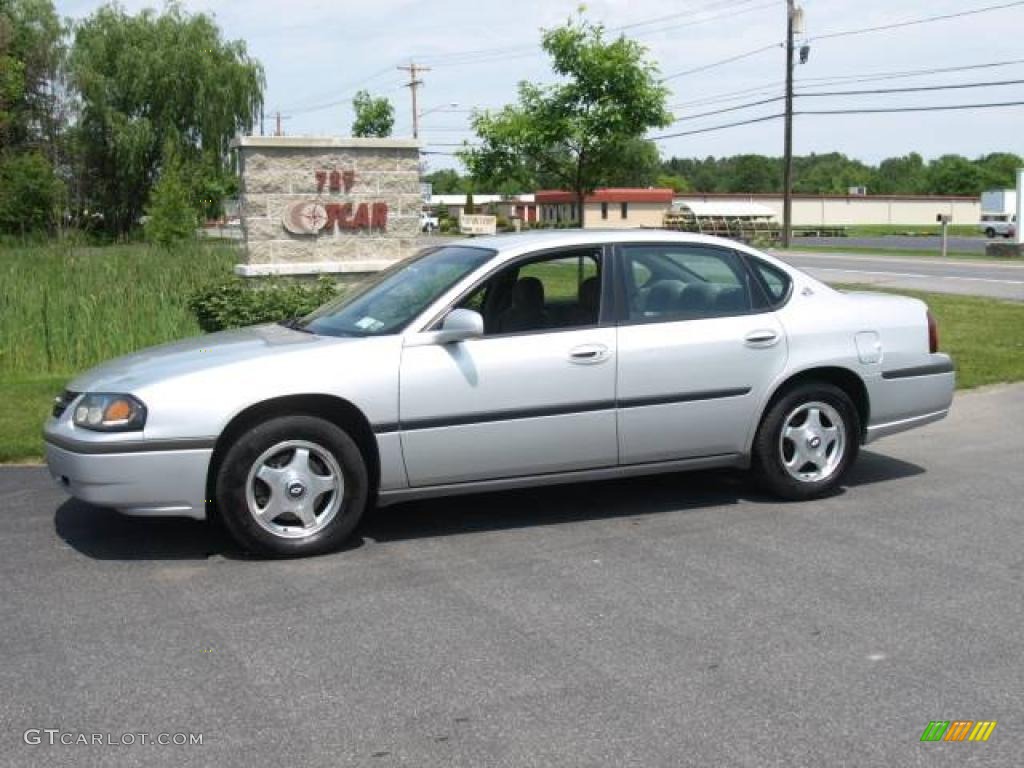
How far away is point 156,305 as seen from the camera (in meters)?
12.4

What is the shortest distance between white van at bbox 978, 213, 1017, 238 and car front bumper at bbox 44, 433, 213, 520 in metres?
57.9

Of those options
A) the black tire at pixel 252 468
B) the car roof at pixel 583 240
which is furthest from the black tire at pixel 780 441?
the black tire at pixel 252 468

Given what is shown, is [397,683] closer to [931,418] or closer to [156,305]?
[931,418]

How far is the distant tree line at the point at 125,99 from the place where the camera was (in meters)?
43.6

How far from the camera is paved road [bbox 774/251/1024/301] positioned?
21.3 meters

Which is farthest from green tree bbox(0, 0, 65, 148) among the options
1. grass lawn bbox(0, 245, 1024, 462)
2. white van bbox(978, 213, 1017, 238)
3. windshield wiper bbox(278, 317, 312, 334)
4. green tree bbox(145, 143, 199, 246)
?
white van bbox(978, 213, 1017, 238)

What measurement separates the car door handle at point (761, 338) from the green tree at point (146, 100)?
39.0 metres

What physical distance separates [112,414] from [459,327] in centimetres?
165

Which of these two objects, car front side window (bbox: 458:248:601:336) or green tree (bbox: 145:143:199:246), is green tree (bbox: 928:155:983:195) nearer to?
green tree (bbox: 145:143:199:246)

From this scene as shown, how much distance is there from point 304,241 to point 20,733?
31.8ft

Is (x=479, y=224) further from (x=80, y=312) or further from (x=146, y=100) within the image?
(x=80, y=312)

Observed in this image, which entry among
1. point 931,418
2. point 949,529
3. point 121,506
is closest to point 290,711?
point 121,506

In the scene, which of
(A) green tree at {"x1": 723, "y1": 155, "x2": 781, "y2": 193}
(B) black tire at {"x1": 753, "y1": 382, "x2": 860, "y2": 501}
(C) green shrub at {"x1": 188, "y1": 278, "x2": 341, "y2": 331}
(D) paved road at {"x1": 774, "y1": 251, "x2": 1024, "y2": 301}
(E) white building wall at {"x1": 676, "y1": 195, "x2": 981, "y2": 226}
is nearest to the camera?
(B) black tire at {"x1": 753, "y1": 382, "x2": 860, "y2": 501}

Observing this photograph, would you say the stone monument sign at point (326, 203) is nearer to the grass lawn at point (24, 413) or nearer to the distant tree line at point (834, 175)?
the grass lawn at point (24, 413)
